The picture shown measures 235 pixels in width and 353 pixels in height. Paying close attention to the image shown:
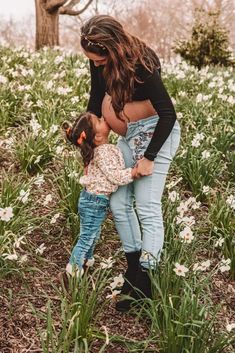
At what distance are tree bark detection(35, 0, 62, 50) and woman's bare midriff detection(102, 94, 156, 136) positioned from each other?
27.9 feet

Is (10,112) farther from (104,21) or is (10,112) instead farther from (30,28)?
(30,28)

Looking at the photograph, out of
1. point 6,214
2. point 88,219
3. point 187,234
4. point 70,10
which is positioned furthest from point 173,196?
point 70,10

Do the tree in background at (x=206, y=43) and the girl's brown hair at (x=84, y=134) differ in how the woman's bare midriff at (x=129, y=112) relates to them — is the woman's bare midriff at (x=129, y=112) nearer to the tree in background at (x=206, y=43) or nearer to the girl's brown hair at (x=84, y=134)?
the girl's brown hair at (x=84, y=134)

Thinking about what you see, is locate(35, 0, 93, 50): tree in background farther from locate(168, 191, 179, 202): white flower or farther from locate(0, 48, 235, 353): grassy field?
locate(168, 191, 179, 202): white flower

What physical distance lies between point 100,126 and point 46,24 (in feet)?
28.5

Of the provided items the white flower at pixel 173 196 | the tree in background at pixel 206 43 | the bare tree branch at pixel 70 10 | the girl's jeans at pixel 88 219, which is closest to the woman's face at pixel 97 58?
the girl's jeans at pixel 88 219

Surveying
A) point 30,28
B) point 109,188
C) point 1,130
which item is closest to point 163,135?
point 109,188

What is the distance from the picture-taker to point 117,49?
261 cm

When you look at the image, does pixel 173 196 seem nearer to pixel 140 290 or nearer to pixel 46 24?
pixel 140 290

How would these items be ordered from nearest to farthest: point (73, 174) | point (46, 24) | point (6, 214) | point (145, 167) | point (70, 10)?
1. point (145, 167)
2. point (6, 214)
3. point (73, 174)
4. point (46, 24)
5. point (70, 10)

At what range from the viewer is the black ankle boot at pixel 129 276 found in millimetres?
3029

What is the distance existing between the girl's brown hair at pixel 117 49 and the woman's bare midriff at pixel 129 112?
0.33 ft

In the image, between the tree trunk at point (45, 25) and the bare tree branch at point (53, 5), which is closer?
the bare tree branch at point (53, 5)

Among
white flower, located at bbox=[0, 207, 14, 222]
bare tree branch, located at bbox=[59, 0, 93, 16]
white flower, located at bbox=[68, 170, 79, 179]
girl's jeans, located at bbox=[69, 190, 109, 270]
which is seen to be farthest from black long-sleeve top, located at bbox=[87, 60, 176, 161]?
bare tree branch, located at bbox=[59, 0, 93, 16]
